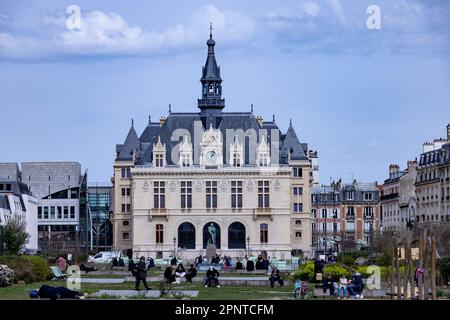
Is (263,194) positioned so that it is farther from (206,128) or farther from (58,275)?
(58,275)

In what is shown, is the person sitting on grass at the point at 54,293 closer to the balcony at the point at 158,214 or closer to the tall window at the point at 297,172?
the balcony at the point at 158,214

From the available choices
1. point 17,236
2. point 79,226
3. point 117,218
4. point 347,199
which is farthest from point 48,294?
point 347,199

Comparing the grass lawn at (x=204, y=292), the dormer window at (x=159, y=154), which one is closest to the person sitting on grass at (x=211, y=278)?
the grass lawn at (x=204, y=292)

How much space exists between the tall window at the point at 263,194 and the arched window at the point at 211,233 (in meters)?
3.27

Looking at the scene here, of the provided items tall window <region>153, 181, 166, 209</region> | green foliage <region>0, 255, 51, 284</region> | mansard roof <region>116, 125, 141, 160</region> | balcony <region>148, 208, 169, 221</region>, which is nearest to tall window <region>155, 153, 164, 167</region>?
tall window <region>153, 181, 166, 209</region>

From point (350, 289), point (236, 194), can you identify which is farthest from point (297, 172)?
point (350, 289)

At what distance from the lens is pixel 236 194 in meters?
91.6

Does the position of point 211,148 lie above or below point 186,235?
above

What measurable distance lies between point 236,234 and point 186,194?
4.25m

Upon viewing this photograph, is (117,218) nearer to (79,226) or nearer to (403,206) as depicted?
(79,226)

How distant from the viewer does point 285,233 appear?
91.1 m

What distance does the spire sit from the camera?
281 ft

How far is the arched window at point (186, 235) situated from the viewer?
91.0 metres

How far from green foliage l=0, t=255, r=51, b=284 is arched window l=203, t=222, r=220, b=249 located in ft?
190
